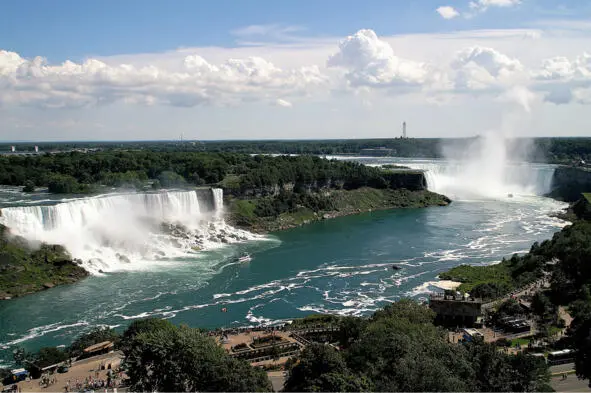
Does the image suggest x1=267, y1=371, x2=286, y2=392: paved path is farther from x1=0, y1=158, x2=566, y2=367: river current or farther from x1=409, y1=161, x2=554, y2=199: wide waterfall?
x1=409, y1=161, x2=554, y2=199: wide waterfall

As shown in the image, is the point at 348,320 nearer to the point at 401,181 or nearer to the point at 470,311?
the point at 470,311

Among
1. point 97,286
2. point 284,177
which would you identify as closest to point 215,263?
point 97,286

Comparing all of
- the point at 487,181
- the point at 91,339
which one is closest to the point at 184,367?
the point at 91,339

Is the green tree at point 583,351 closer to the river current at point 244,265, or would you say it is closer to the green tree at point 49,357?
the river current at point 244,265

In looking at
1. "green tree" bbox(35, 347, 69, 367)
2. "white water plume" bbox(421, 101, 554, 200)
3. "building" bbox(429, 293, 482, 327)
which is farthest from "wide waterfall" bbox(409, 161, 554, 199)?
"green tree" bbox(35, 347, 69, 367)

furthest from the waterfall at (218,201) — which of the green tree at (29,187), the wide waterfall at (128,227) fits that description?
the green tree at (29,187)
